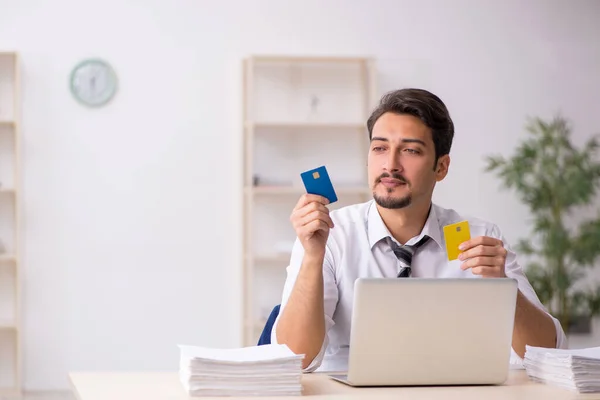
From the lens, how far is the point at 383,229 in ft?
8.13

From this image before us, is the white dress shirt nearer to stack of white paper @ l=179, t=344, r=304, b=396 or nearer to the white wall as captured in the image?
stack of white paper @ l=179, t=344, r=304, b=396

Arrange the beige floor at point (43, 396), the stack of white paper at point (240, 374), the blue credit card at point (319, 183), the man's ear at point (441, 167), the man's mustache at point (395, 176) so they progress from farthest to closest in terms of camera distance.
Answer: the beige floor at point (43, 396) < the man's ear at point (441, 167) < the man's mustache at point (395, 176) < the blue credit card at point (319, 183) < the stack of white paper at point (240, 374)

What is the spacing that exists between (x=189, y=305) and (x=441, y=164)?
10.6ft

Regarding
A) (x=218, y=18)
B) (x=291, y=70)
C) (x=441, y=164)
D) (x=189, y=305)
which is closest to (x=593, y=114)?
(x=291, y=70)

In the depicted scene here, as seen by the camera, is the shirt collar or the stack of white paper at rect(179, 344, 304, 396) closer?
the stack of white paper at rect(179, 344, 304, 396)

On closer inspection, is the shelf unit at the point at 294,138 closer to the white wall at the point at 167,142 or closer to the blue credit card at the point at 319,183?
the white wall at the point at 167,142

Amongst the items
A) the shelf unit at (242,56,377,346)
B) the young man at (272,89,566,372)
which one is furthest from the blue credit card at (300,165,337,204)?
the shelf unit at (242,56,377,346)

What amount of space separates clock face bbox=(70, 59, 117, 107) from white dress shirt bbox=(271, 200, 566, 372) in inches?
126

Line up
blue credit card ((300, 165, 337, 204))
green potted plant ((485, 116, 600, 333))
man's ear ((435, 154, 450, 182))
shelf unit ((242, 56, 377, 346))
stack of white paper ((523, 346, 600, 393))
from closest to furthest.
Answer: stack of white paper ((523, 346, 600, 393)) → blue credit card ((300, 165, 337, 204)) → man's ear ((435, 154, 450, 182)) → green potted plant ((485, 116, 600, 333)) → shelf unit ((242, 56, 377, 346))

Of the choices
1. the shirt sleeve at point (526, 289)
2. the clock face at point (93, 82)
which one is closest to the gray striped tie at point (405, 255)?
the shirt sleeve at point (526, 289)

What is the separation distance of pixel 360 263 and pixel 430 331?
24.7 inches

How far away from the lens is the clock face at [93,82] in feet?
17.7

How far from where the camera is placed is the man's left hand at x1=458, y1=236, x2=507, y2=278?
6.82ft

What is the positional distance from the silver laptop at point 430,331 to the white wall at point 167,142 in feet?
12.1
